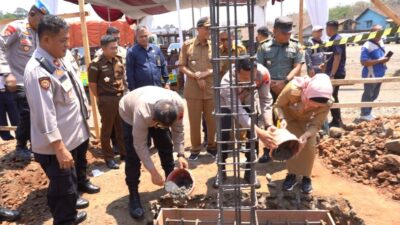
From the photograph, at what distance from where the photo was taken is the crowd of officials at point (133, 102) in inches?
108

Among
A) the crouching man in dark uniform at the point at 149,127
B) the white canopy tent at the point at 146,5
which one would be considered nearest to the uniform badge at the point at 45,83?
the crouching man in dark uniform at the point at 149,127

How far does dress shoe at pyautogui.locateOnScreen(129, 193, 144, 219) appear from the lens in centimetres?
352

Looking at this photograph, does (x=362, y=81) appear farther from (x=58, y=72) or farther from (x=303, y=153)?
(x=58, y=72)

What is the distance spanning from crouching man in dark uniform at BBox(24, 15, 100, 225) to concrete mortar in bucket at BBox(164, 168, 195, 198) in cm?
78

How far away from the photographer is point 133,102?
3.21 metres

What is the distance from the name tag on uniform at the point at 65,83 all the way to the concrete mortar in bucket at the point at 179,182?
1093mm

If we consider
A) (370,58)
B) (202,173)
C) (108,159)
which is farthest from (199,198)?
(370,58)

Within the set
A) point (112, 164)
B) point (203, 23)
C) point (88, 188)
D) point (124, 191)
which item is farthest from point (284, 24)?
point (88, 188)

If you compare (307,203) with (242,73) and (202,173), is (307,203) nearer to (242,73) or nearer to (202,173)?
(202,173)

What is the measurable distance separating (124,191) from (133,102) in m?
1.34

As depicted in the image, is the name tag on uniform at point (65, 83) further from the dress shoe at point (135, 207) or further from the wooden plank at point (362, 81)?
the wooden plank at point (362, 81)

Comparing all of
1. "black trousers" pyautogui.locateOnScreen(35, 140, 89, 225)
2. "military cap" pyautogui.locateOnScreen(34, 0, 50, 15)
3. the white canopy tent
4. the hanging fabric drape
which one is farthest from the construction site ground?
the white canopy tent

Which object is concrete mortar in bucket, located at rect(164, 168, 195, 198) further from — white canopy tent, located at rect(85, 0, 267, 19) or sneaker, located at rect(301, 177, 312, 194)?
white canopy tent, located at rect(85, 0, 267, 19)

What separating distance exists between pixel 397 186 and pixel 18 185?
423cm
